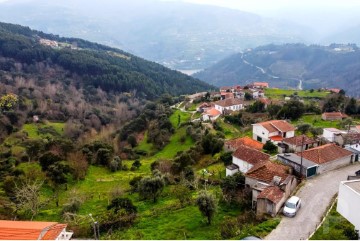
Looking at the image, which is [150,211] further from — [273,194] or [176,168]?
[176,168]

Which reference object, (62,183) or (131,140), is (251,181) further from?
(131,140)

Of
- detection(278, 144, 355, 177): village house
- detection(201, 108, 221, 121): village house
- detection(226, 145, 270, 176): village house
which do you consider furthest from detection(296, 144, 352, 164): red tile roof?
detection(201, 108, 221, 121): village house

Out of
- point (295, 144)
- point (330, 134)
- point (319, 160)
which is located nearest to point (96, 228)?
point (319, 160)

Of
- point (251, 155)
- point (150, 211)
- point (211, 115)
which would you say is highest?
point (251, 155)

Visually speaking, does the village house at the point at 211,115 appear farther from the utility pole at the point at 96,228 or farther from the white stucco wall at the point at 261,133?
the utility pole at the point at 96,228

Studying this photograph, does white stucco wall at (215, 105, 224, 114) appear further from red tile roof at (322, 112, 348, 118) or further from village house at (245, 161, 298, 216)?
village house at (245, 161, 298, 216)

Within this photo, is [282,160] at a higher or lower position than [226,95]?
higher

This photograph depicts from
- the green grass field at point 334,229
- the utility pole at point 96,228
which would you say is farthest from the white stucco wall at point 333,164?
the utility pole at point 96,228

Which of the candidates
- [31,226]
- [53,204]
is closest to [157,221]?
[31,226]

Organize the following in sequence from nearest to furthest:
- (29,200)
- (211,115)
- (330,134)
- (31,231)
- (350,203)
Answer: (350,203)
(31,231)
(29,200)
(330,134)
(211,115)
